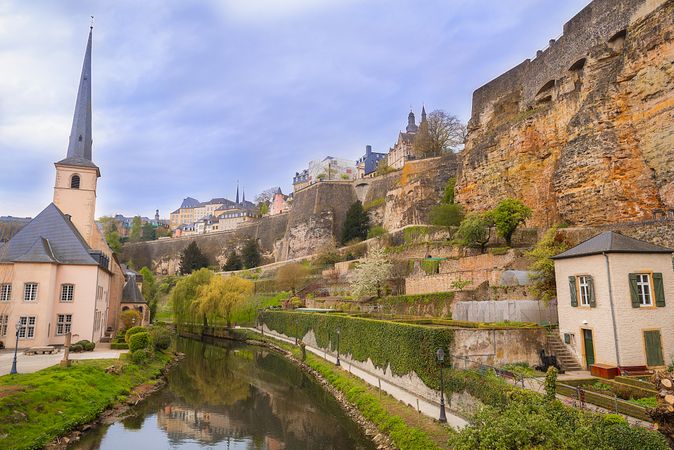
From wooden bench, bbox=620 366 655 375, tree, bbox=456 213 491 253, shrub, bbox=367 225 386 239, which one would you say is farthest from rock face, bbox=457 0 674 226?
shrub, bbox=367 225 386 239

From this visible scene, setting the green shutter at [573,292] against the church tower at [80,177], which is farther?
the church tower at [80,177]

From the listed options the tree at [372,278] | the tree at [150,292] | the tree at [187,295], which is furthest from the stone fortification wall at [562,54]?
the tree at [150,292]

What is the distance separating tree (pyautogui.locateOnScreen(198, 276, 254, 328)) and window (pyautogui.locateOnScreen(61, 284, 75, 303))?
14.4 meters

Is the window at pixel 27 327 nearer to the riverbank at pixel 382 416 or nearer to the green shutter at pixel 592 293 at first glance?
the riverbank at pixel 382 416

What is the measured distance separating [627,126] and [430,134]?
39842mm

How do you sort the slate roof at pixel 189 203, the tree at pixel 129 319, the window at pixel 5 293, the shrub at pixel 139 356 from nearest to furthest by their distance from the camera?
the shrub at pixel 139 356, the window at pixel 5 293, the tree at pixel 129 319, the slate roof at pixel 189 203

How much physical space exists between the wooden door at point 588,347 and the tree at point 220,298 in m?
32.5

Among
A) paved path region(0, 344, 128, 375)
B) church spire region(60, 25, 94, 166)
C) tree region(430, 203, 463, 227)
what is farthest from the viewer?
tree region(430, 203, 463, 227)

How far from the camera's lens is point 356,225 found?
59188 mm

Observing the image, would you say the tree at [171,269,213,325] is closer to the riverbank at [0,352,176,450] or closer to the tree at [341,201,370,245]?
the tree at [341,201,370,245]

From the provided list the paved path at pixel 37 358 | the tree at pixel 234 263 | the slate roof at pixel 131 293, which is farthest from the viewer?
the tree at pixel 234 263

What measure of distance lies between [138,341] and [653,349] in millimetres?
22727

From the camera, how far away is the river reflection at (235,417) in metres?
14.6

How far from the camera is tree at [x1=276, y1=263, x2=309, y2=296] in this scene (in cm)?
5106
